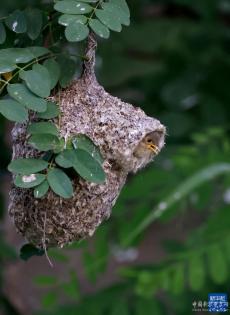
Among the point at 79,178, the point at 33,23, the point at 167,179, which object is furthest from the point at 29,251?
the point at 167,179

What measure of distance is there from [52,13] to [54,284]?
5.58ft

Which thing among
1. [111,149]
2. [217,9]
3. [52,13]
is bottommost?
[217,9]

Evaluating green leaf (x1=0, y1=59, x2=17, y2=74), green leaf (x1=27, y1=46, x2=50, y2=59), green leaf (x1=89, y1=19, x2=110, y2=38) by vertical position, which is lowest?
green leaf (x1=27, y1=46, x2=50, y2=59)

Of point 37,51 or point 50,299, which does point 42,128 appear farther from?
point 50,299

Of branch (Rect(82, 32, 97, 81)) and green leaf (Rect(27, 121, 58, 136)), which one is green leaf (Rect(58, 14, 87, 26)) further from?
green leaf (Rect(27, 121, 58, 136))

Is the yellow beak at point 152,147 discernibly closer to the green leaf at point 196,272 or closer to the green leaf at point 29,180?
the green leaf at point 29,180

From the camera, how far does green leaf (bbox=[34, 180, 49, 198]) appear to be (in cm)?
164

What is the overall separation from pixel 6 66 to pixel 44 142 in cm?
20

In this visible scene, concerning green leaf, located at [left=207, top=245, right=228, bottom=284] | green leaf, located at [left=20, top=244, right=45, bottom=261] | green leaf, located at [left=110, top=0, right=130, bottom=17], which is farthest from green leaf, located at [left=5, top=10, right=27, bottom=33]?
green leaf, located at [left=207, top=245, right=228, bottom=284]

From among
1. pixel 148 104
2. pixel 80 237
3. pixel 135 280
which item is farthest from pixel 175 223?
pixel 80 237

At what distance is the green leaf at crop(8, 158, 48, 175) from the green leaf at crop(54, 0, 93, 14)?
37 centimetres

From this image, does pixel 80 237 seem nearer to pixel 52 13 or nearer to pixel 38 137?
Result: pixel 38 137

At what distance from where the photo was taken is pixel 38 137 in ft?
5.48

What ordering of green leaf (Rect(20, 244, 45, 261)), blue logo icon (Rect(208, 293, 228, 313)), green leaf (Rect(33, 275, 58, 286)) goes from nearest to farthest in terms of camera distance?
green leaf (Rect(20, 244, 45, 261)), blue logo icon (Rect(208, 293, 228, 313)), green leaf (Rect(33, 275, 58, 286))
